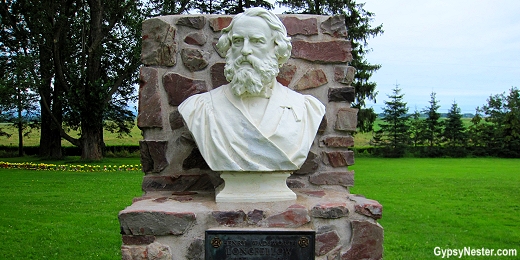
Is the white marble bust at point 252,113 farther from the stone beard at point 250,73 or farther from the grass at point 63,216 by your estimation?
the grass at point 63,216

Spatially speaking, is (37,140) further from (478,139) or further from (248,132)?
(248,132)

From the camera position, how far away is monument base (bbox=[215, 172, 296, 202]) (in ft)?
8.74

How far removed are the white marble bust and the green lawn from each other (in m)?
1.76

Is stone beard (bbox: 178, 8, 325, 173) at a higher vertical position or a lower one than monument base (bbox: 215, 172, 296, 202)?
higher

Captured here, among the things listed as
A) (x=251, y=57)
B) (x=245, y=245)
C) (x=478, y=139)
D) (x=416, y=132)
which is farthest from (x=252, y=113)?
(x=478, y=139)

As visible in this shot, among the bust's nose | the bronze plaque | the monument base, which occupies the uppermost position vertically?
the bust's nose

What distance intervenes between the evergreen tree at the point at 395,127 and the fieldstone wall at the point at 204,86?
1359 cm

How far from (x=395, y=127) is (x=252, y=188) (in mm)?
14947

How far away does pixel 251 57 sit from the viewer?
8.79 feet

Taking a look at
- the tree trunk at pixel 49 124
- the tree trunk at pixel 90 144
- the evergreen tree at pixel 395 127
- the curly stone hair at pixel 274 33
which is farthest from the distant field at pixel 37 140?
the curly stone hair at pixel 274 33

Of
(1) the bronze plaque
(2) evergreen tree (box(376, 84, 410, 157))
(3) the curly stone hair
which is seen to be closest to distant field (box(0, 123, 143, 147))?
(2) evergreen tree (box(376, 84, 410, 157))

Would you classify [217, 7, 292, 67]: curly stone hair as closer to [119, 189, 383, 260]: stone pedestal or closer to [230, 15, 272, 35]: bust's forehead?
[230, 15, 272, 35]: bust's forehead

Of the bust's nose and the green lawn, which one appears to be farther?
the green lawn

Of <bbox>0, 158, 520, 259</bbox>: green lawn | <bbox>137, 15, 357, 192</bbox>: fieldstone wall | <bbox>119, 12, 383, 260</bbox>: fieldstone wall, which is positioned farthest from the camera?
<bbox>0, 158, 520, 259</bbox>: green lawn
